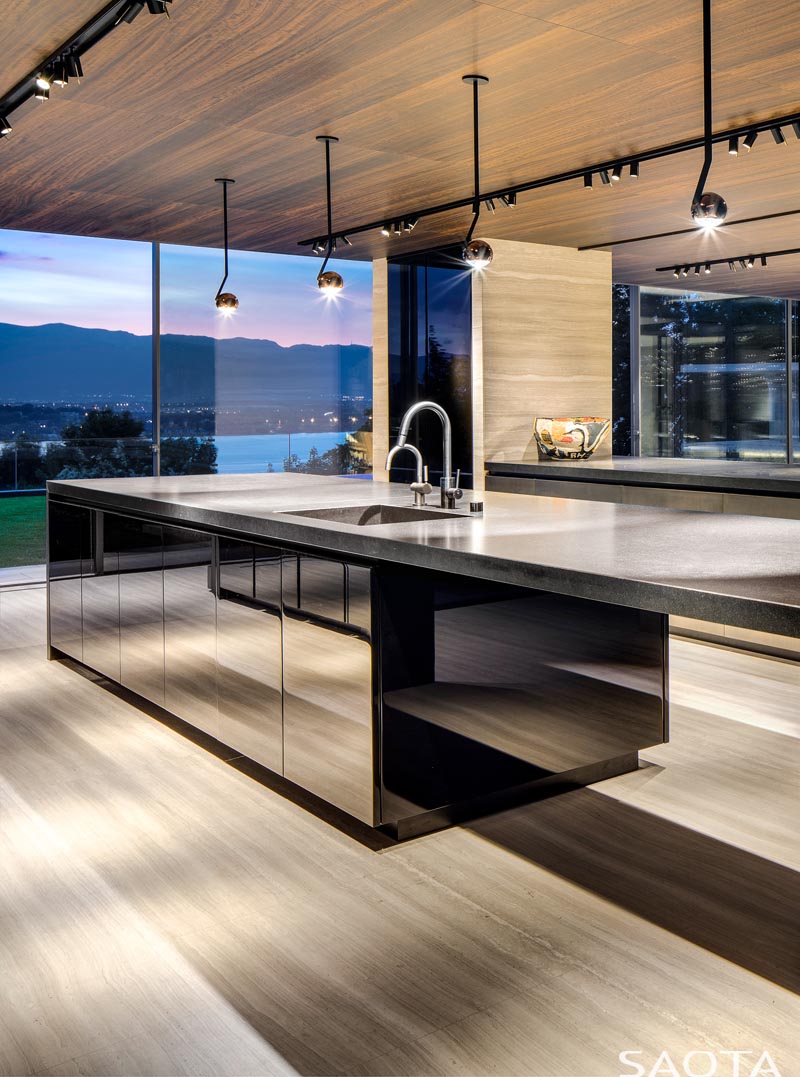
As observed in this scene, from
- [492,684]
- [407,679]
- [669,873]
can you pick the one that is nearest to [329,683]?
[407,679]

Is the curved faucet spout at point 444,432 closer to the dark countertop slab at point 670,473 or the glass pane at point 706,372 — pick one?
the dark countertop slab at point 670,473

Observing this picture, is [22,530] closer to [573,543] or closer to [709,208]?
[709,208]

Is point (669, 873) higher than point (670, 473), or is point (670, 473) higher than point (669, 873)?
point (670, 473)

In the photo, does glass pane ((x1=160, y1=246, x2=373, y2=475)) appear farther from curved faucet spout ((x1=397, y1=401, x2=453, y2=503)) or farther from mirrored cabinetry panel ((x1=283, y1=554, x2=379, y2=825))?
mirrored cabinetry panel ((x1=283, y1=554, x2=379, y2=825))

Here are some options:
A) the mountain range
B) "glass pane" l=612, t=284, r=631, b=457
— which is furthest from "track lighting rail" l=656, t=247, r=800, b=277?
the mountain range

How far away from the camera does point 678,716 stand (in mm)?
3828

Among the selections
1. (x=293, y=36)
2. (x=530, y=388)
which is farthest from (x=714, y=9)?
(x=530, y=388)

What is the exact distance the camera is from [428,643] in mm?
2684

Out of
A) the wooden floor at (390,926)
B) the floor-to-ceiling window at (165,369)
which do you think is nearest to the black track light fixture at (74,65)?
the wooden floor at (390,926)

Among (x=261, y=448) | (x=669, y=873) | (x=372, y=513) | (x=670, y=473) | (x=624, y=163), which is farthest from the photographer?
(x=261, y=448)

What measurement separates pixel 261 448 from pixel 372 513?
17.8 feet

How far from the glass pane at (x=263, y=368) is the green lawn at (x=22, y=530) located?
102 centimetres

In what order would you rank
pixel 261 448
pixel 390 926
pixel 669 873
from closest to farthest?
pixel 390 926, pixel 669 873, pixel 261 448

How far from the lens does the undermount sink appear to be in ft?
10.9
